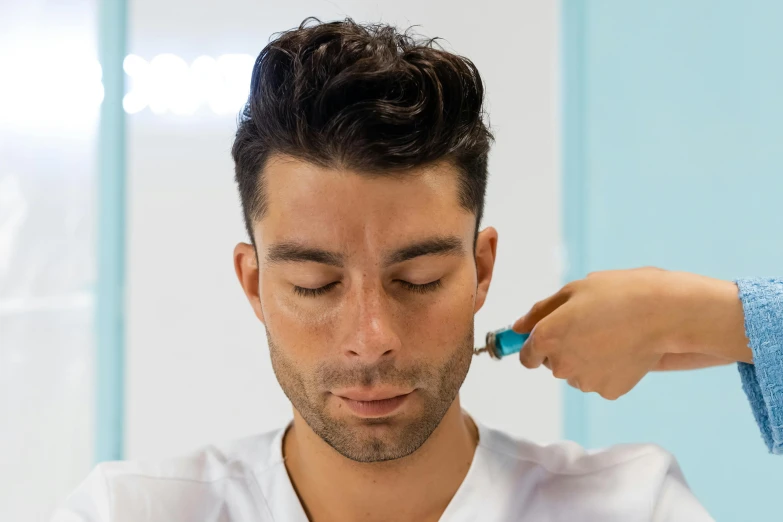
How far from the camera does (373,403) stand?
104 centimetres

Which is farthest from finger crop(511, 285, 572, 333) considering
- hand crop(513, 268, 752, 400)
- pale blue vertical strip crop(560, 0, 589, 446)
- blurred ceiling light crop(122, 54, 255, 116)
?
blurred ceiling light crop(122, 54, 255, 116)

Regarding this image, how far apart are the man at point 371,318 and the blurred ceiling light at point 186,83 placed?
837 millimetres

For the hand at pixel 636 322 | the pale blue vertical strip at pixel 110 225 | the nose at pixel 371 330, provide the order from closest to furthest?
the nose at pixel 371 330 < the hand at pixel 636 322 < the pale blue vertical strip at pixel 110 225

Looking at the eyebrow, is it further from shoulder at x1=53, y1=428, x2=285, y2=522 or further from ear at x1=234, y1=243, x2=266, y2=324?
shoulder at x1=53, y1=428, x2=285, y2=522

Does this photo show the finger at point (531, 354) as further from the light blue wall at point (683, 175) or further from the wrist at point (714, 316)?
the light blue wall at point (683, 175)

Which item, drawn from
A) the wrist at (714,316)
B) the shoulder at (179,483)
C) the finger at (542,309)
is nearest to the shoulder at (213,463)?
Result: the shoulder at (179,483)

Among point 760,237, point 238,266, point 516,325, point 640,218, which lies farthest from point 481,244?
point 640,218

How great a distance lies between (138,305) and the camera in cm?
196

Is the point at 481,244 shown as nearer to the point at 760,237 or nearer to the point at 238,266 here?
the point at 238,266

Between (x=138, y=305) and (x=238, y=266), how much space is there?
0.85 m

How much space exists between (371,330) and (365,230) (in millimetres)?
131

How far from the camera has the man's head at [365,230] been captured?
1019 mm

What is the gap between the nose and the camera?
0.98 m

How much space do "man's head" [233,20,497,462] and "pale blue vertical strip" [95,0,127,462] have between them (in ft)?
3.04
